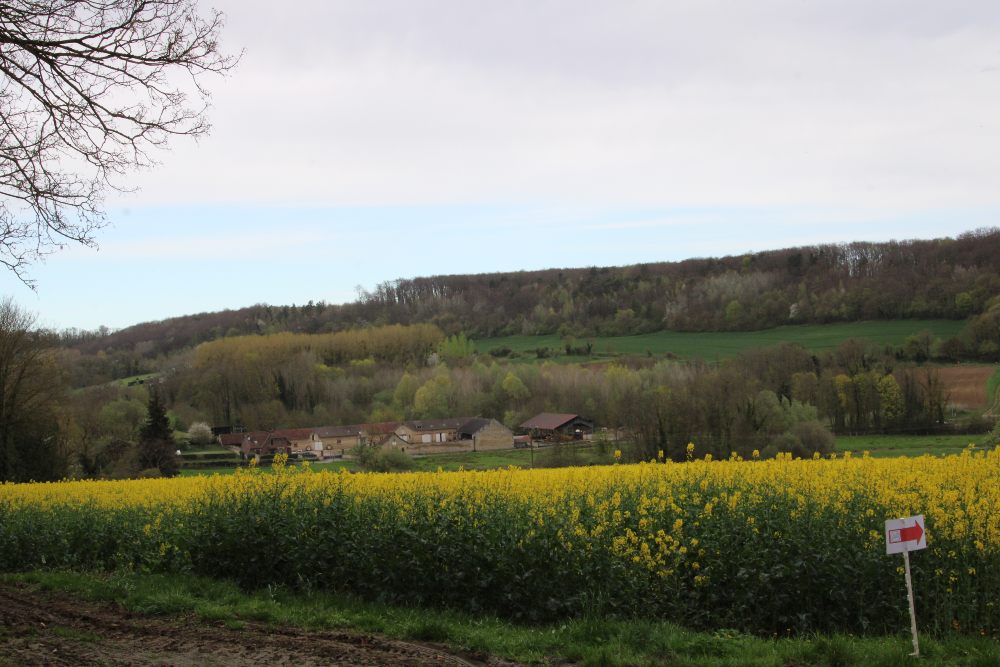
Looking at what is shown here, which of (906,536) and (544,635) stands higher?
(906,536)

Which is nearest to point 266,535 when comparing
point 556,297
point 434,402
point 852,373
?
point 852,373

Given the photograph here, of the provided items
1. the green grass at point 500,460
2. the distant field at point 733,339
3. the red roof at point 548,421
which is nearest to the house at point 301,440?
the green grass at point 500,460

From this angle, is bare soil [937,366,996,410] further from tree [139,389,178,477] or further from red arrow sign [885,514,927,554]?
red arrow sign [885,514,927,554]

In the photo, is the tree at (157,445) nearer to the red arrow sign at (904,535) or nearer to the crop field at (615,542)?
the crop field at (615,542)

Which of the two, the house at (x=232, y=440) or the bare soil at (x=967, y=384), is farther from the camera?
the house at (x=232, y=440)

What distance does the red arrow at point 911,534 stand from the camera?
366 inches

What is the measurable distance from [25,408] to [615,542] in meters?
41.6

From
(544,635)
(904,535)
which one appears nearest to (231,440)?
(544,635)

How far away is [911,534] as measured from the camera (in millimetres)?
9328

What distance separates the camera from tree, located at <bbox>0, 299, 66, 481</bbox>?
42.8 metres

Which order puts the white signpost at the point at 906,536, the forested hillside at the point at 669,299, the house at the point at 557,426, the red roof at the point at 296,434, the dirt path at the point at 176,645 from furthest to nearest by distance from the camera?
1. the forested hillside at the point at 669,299
2. the red roof at the point at 296,434
3. the house at the point at 557,426
4. the white signpost at the point at 906,536
5. the dirt path at the point at 176,645

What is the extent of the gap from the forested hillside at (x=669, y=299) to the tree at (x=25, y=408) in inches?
3327

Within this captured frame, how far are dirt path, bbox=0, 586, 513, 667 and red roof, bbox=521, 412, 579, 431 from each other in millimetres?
76607

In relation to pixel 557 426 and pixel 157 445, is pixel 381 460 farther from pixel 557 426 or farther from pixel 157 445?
pixel 557 426
